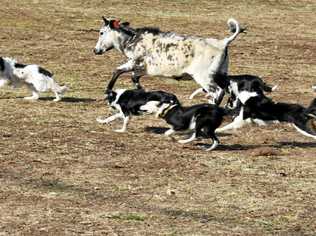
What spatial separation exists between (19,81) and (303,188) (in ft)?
21.6

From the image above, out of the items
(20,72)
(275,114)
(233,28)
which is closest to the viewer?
(275,114)

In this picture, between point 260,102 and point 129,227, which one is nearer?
point 129,227

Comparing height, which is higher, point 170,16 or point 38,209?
point 38,209

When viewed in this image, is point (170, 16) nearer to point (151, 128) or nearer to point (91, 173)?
point (151, 128)

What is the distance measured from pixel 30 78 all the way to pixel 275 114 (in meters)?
4.51

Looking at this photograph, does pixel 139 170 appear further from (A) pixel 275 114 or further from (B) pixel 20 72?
(B) pixel 20 72

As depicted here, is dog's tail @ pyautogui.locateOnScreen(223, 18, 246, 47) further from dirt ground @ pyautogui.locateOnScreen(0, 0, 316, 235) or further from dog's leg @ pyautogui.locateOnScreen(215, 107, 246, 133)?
dog's leg @ pyautogui.locateOnScreen(215, 107, 246, 133)

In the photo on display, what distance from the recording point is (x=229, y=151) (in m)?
12.3

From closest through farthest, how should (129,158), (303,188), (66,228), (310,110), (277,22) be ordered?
(66,228)
(303,188)
(129,158)
(310,110)
(277,22)

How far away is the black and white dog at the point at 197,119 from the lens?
39.9 ft

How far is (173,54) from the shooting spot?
15.0m

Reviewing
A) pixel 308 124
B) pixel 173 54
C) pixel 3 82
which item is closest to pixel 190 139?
pixel 308 124

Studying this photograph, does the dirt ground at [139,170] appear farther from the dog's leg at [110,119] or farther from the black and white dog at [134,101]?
the black and white dog at [134,101]

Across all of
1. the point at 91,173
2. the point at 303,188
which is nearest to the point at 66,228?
the point at 91,173
